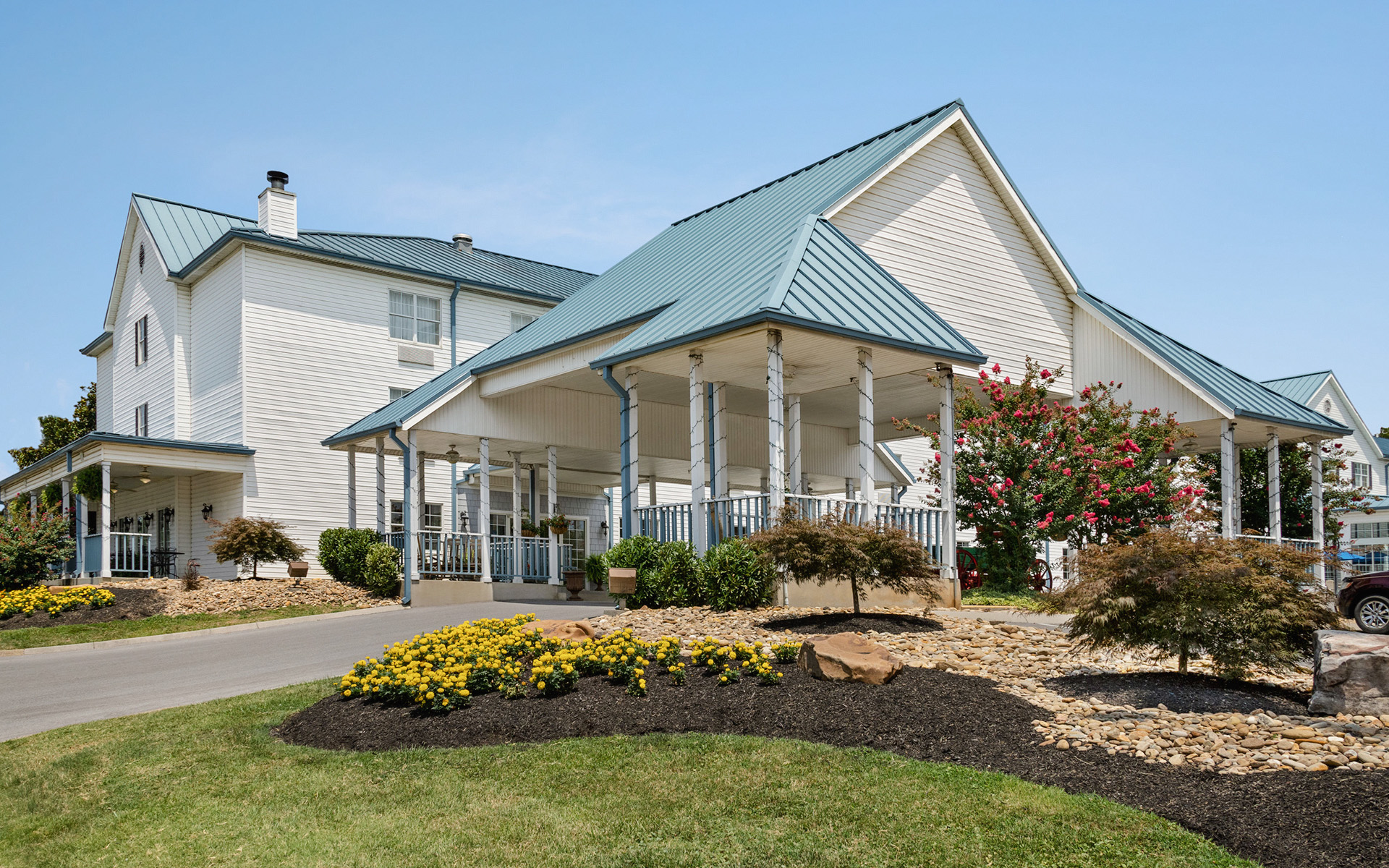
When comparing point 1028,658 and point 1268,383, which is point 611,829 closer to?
point 1028,658

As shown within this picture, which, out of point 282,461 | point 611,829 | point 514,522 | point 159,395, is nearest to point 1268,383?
point 514,522

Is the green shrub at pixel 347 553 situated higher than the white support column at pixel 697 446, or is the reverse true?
the white support column at pixel 697 446

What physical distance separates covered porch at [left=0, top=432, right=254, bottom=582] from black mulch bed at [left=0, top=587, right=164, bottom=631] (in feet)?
14.6

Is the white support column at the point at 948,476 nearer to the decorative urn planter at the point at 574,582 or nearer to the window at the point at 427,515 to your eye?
the decorative urn planter at the point at 574,582

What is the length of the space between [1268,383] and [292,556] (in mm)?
31528

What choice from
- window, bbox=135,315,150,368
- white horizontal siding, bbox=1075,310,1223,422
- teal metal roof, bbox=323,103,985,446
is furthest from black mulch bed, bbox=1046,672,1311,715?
window, bbox=135,315,150,368

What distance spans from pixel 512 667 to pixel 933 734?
138 inches

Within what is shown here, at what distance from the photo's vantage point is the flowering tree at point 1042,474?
56.6 ft

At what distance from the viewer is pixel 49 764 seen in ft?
26.2

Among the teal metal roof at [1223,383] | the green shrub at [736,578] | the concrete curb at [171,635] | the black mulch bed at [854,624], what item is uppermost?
the teal metal roof at [1223,383]

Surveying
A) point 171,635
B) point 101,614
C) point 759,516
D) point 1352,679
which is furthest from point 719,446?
point 101,614

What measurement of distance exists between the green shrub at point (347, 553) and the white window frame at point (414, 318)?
720cm

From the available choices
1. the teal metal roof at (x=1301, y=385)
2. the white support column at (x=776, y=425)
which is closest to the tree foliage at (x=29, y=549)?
the white support column at (x=776, y=425)

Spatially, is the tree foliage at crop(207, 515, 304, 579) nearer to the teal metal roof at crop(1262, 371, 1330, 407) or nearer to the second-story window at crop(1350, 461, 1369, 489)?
the teal metal roof at crop(1262, 371, 1330, 407)
